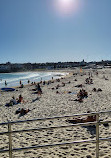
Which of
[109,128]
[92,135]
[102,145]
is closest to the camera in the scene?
[102,145]

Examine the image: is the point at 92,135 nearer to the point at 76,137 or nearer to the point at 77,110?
the point at 76,137

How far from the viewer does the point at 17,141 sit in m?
5.40

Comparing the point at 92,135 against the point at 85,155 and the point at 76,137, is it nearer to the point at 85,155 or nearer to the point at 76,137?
the point at 76,137

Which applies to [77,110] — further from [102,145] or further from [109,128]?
[102,145]

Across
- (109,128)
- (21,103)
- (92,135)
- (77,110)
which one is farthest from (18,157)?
(21,103)

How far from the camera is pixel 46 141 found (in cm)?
536

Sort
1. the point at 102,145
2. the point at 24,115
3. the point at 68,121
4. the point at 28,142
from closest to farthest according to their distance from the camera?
the point at 102,145
the point at 28,142
the point at 68,121
the point at 24,115

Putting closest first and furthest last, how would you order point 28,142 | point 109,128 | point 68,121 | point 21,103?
point 28,142 → point 109,128 → point 68,121 → point 21,103

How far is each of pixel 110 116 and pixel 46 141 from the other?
3701 millimetres

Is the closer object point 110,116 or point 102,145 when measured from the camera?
point 102,145

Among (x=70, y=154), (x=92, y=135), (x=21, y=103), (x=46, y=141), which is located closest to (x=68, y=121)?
(x=92, y=135)

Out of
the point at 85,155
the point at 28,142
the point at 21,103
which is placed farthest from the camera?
the point at 21,103

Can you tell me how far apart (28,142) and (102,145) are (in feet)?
7.63

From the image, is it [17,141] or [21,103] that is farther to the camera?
[21,103]
